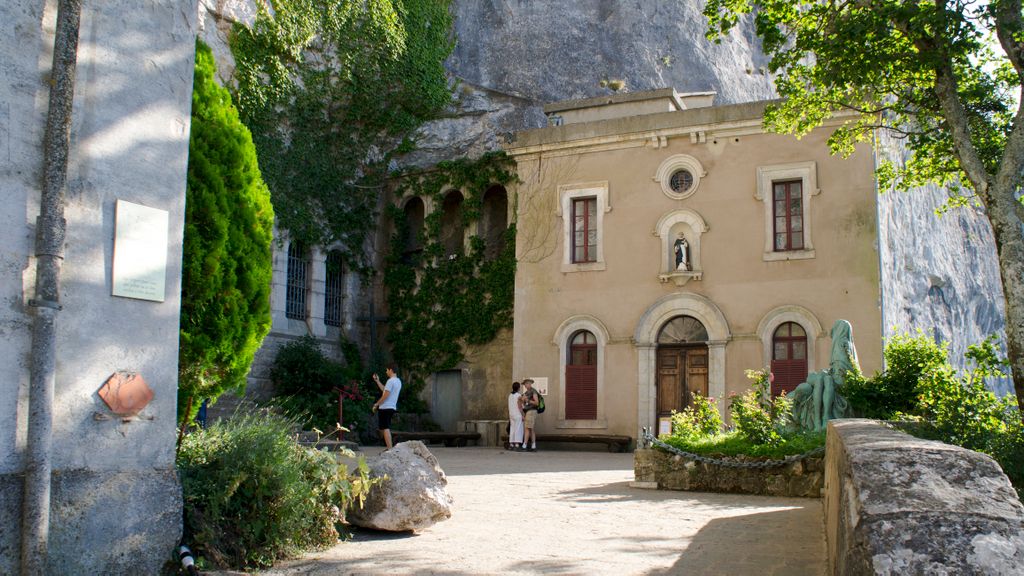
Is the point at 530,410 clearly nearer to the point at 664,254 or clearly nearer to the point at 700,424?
the point at 664,254

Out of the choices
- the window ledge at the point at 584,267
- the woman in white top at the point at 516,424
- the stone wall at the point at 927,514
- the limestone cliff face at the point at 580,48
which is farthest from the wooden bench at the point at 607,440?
the stone wall at the point at 927,514

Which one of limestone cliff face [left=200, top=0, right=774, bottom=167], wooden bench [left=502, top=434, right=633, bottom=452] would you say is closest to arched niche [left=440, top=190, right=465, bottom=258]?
limestone cliff face [left=200, top=0, right=774, bottom=167]

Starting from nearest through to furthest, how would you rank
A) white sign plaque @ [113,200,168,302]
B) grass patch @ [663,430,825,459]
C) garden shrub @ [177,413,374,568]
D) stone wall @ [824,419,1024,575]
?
stone wall @ [824,419,1024,575] < white sign plaque @ [113,200,168,302] < garden shrub @ [177,413,374,568] < grass patch @ [663,430,825,459]

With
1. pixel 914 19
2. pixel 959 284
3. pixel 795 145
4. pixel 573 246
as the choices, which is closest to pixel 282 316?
pixel 573 246

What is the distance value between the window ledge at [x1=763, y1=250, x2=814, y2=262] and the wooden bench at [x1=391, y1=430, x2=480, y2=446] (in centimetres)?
788

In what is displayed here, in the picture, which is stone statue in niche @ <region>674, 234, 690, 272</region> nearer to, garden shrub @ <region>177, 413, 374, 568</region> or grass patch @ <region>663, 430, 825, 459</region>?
grass patch @ <region>663, 430, 825, 459</region>

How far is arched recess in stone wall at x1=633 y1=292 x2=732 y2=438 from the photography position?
19.6m

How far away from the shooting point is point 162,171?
237 inches

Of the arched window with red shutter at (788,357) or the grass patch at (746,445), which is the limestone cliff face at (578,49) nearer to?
the arched window with red shutter at (788,357)

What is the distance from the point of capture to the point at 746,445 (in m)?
10.9

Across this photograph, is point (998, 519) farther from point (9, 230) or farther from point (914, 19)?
point (914, 19)

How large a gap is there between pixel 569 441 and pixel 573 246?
460cm

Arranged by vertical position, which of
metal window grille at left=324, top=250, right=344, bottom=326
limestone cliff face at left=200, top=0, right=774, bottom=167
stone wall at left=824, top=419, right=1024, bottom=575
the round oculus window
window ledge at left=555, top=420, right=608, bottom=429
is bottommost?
window ledge at left=555, top=420, right=608, bottom=429

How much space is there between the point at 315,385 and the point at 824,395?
42.3ft
